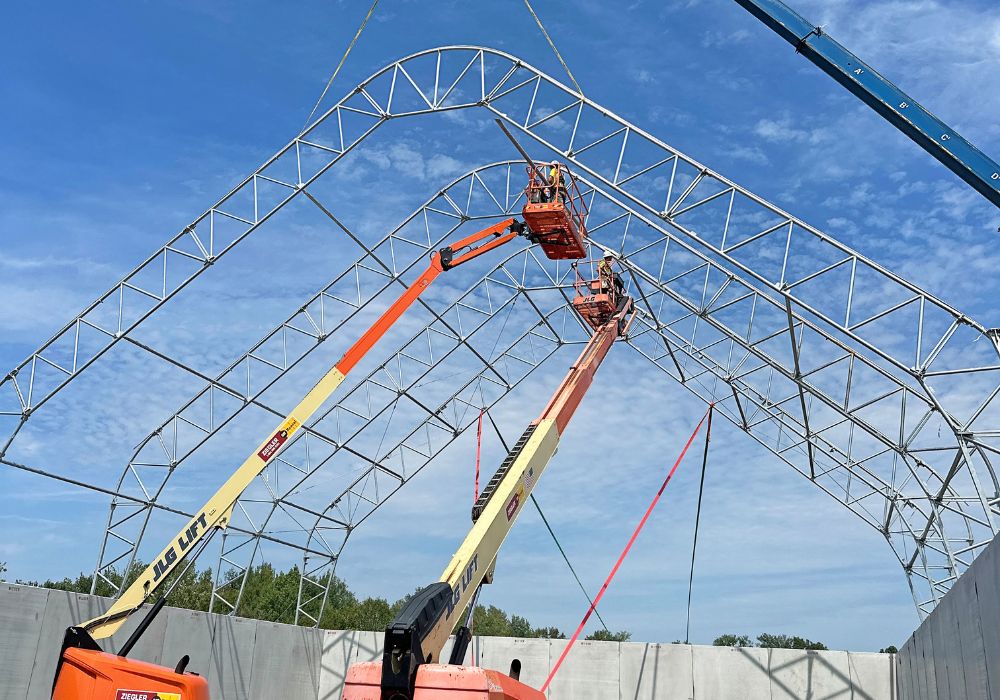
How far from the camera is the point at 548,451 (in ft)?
49.3

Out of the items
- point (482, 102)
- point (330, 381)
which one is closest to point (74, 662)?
point (330, 381)

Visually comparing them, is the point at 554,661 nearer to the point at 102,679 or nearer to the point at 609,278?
the point at 609,278

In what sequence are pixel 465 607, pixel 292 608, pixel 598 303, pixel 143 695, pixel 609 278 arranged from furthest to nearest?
pixel 292 608
pixel 609 278
pixel 598 303
pixel 465 607
pixel 143 695

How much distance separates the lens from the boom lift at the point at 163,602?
38.1 feet

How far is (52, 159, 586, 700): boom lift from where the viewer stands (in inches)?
457

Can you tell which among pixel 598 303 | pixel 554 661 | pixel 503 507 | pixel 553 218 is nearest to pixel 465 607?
pixel 503 507

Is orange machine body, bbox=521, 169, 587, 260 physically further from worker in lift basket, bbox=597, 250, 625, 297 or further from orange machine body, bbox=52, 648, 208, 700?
orange machine body, bbox=52, 648, 208, 700

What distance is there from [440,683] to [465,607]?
240cm

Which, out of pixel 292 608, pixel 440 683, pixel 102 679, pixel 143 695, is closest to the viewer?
pixel 440 683

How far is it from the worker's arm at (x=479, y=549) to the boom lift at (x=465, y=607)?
0.01 m

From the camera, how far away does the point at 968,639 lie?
10.6m

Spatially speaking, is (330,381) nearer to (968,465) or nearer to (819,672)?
(968,465)

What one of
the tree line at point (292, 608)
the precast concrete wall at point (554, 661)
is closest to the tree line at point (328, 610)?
the tree line at point (292, 608)

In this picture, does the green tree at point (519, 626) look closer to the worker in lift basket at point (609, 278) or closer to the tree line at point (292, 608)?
the tree line at point (292, 608)
